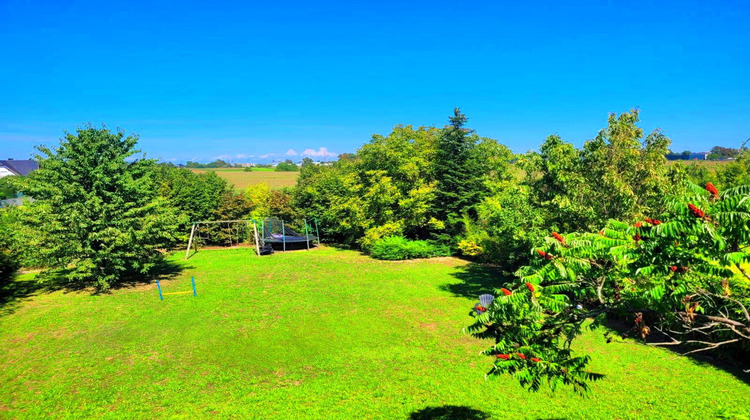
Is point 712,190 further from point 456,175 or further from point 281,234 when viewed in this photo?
point 281,234

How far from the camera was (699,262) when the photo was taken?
183 inches

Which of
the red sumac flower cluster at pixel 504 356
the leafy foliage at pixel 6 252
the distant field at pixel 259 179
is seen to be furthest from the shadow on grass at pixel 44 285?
the distant field at pixel 259 179

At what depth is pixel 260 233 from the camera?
35.7 metres

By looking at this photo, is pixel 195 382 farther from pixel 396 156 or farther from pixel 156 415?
pixel 396 156

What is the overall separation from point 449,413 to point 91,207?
65.8ft

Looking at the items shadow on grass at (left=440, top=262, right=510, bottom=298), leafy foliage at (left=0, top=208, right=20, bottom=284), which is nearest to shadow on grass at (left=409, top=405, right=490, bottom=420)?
shadow on grass at (left=440, top=262, right=510, bottom=298)

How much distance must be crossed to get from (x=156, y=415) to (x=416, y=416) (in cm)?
663

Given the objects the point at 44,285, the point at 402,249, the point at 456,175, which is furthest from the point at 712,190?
the point at 44,285

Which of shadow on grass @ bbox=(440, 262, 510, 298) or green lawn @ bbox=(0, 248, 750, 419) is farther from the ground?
shadow on grass @ bbox=(440, 262, 510, 298)

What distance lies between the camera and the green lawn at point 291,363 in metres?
9.95

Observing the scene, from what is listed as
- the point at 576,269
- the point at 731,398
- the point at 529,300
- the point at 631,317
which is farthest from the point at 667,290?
the point at 631,317

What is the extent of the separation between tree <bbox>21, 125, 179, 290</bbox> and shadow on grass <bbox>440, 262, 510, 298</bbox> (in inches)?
678

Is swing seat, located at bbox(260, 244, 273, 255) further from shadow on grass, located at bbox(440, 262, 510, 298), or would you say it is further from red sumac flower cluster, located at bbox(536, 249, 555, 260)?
red sumac flower cluster, located at bbox(536, 249, 555, 260)

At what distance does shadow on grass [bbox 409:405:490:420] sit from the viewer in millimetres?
9398
